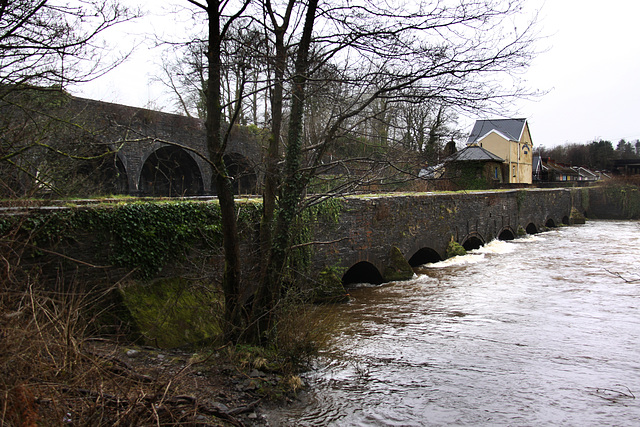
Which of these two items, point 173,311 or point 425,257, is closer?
point 173,311

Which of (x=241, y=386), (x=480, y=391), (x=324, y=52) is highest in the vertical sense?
(x=324, y=52)

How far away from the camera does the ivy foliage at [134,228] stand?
6.02 m

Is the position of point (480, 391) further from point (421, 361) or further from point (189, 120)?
point (189, 120)

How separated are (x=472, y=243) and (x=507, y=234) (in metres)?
5.11

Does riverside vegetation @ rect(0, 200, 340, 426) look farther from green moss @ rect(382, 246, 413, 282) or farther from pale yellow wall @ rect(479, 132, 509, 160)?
pale yellow wall @ rect(479, 132, 509, 160)

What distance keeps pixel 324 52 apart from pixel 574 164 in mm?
81911

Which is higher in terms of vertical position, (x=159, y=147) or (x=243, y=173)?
(x=159, y=147)

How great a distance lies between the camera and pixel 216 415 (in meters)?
4.42

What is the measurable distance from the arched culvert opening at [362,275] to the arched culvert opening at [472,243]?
24.1 ft

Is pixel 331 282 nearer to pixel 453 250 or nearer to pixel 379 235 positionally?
pixel 379 235

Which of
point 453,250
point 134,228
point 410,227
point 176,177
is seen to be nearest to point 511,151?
point 453,250

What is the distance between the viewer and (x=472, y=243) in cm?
1956

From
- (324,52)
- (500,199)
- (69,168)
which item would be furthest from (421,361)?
(500,199)

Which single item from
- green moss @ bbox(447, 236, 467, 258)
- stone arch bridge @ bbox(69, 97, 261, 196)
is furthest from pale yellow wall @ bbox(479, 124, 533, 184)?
stone arch bridge @ bbox(69, 97, 261, 196)
